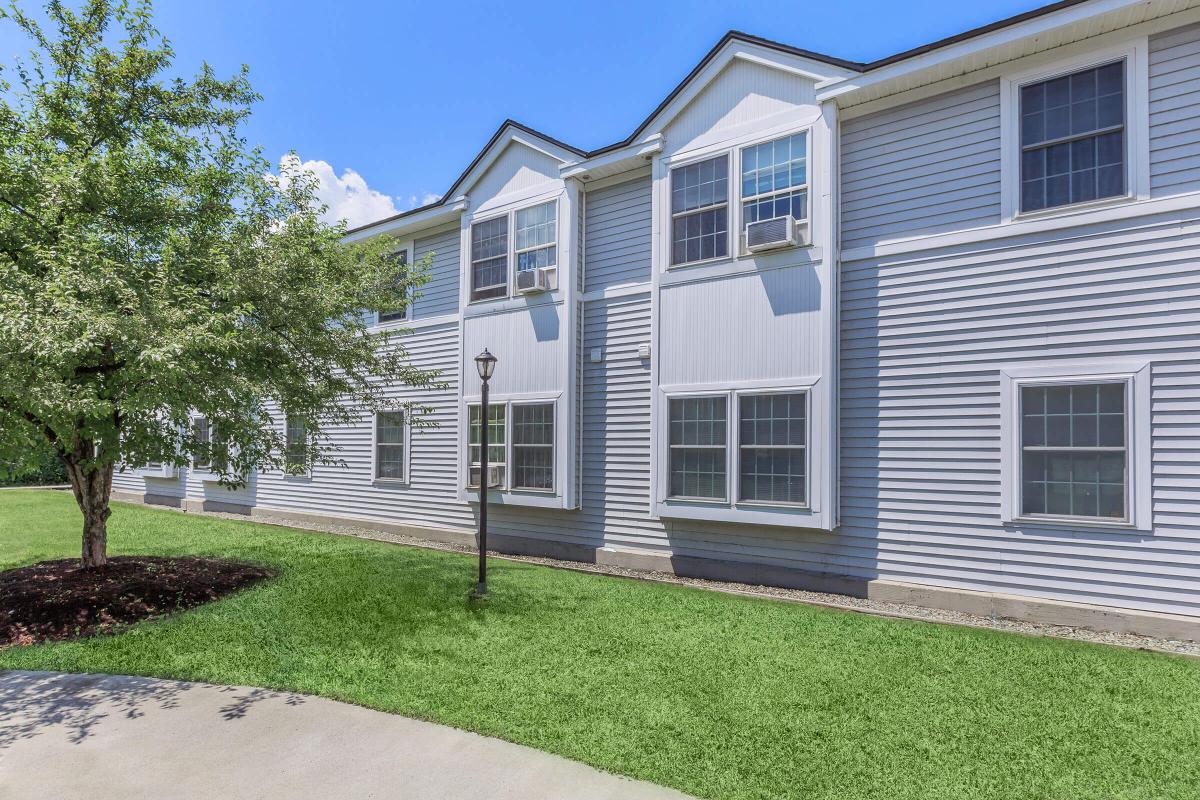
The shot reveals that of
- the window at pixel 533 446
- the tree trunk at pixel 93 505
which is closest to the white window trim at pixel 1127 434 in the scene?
the window at pixel 533 446

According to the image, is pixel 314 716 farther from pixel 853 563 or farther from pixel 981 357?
pixel 981 357

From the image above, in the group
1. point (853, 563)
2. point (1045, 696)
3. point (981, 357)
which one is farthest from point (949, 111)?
point (1045, 696)

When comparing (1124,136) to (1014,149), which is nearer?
(1124,136)

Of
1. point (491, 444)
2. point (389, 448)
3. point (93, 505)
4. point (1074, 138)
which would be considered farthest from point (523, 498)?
point (1074, 138)

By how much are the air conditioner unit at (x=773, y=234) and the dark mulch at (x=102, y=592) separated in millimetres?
7443

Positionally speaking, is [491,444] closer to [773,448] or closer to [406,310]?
[406,310]

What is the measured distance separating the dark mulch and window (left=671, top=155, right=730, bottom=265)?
23.0 feet

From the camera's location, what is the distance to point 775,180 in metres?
7.96

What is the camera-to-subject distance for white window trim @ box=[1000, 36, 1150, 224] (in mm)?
6121

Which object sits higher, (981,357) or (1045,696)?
(981,357)

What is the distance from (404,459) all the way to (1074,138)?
11049 mm

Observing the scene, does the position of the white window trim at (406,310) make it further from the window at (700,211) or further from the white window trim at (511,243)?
the window at (700,211)

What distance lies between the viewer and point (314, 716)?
4125mm

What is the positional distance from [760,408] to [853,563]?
2161 mm
